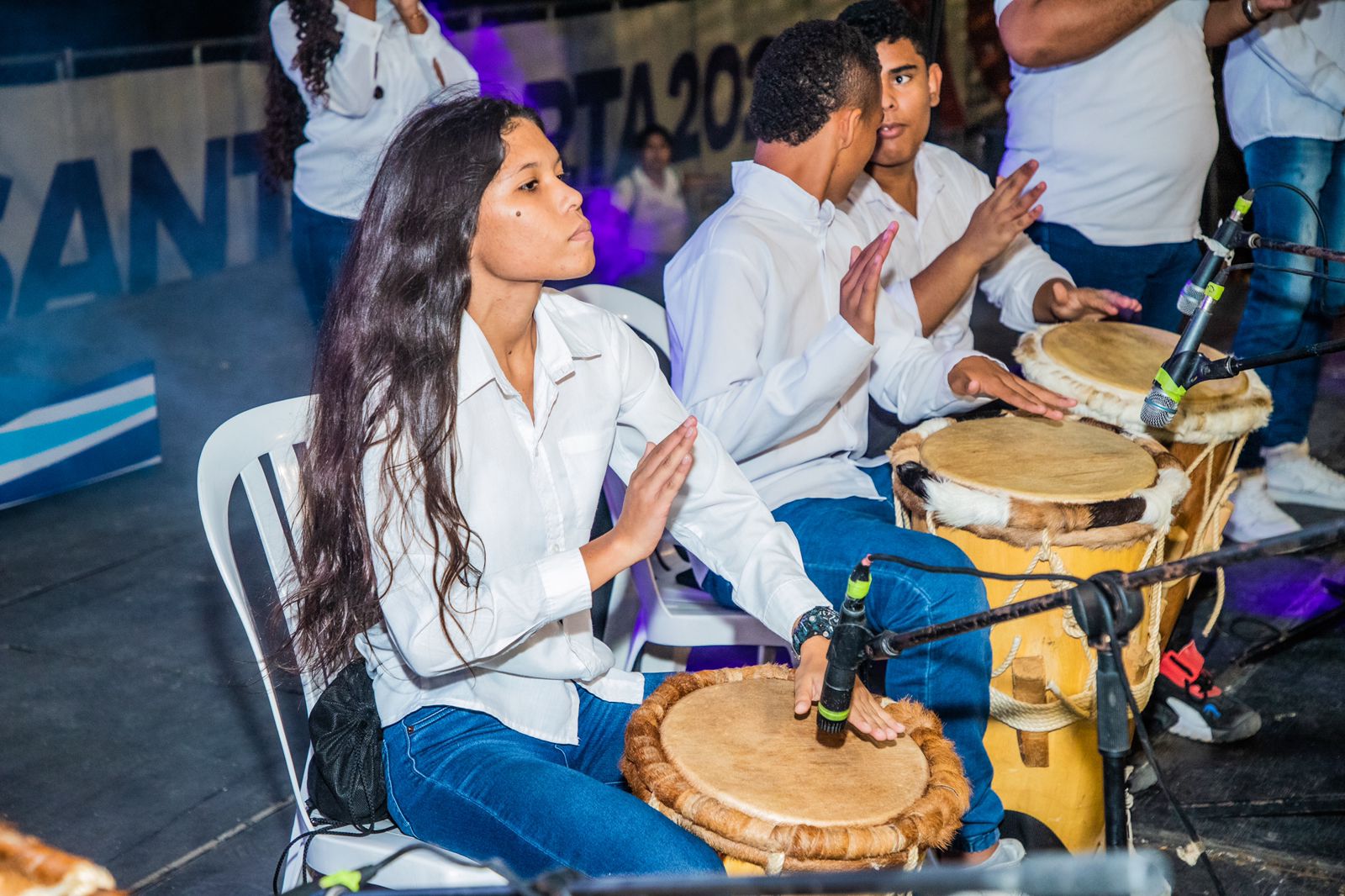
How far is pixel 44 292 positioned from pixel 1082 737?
239 inches

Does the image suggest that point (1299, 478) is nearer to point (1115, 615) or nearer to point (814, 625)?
point (814, 625)

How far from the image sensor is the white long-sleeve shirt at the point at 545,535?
6.17 ft

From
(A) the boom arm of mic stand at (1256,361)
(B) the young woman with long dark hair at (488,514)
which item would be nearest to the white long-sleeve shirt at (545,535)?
(B) the young woman with long dark hair at (488,514)

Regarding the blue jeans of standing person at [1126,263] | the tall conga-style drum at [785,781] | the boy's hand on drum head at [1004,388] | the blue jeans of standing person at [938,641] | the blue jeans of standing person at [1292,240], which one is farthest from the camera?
the blue jeans of standing person at [1292,240]

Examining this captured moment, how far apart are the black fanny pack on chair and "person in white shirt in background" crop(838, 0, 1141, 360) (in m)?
1.75

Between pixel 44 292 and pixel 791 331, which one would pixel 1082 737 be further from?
pixel 44 292

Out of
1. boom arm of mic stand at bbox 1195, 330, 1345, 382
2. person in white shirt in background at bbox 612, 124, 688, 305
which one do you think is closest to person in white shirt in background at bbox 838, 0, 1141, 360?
boom arm of mic stand at bbox 1195, 330, 1345, 382

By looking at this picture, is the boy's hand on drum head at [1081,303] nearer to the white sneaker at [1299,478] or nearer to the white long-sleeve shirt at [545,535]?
the white long-sleeve shirt at [545,535]

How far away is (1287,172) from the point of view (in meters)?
4.11

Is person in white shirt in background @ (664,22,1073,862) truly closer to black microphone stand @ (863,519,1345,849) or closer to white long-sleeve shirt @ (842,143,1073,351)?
white long-sleeve shirt @ (842,143,1073,351)

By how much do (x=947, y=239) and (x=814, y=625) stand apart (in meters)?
1.75

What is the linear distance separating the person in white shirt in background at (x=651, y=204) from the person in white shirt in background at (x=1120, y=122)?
181 inches

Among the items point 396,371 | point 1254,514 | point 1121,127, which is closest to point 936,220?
point 1121,127

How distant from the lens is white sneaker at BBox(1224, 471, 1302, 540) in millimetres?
4246
